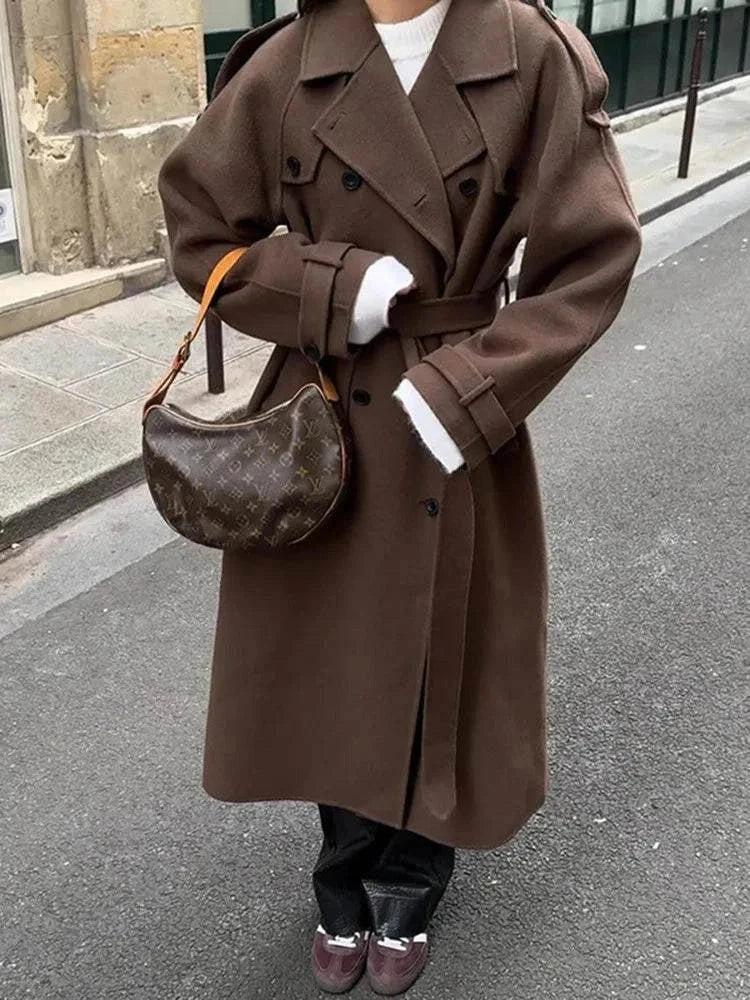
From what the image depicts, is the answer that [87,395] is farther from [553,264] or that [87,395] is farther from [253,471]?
[553,264]

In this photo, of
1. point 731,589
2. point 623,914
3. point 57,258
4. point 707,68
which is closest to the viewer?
point 623,914

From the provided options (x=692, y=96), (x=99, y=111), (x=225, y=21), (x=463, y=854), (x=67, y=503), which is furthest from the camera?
(x=692, y=96)

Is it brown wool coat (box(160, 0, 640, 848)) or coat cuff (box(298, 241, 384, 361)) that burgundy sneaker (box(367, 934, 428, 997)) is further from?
coat cuff (box(298, 241, 384, 361))

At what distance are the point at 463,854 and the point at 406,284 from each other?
1556 millimetres

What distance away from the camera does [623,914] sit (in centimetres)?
278

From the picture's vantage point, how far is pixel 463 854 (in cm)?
295

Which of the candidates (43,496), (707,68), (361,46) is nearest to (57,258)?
(43,496)

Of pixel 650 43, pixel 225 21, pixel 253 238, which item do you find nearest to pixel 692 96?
pixel 650 43

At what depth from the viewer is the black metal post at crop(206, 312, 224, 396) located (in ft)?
17.3

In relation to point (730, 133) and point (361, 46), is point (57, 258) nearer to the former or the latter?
point (361, 46)

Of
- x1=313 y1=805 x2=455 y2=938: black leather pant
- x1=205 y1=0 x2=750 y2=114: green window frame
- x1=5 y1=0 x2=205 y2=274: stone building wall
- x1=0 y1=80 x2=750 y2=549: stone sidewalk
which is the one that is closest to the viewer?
x1=313 y1=805 x2=455 y2=938: black leather pant

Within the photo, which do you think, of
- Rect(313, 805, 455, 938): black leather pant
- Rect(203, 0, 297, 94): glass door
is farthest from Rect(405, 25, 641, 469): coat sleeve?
Rect(203, 0, 297, 94): glass door

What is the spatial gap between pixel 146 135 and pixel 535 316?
5257 millimetres

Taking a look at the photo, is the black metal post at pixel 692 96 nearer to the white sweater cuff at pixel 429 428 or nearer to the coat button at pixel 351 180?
the coat button at pixel 351 180
